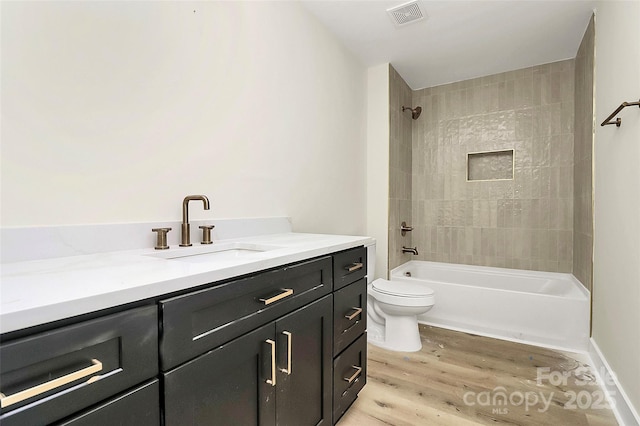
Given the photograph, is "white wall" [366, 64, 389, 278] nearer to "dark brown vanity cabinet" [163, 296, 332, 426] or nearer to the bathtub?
the bathtub

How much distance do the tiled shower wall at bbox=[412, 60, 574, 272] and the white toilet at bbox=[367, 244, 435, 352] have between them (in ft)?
3.15

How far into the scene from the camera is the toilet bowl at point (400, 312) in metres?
2.21

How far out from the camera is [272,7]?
179 cm

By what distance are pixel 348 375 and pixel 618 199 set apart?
65.0 inches

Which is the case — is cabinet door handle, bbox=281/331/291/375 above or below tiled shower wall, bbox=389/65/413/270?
below

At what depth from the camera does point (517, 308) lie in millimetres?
2424

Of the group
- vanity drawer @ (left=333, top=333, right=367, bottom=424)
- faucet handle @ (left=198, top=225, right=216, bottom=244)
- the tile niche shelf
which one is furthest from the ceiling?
vanity drawer @ (left=333, top=333, right=367, bottom=424)

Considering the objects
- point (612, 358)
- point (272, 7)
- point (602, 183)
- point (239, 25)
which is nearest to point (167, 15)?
point (239, 25)

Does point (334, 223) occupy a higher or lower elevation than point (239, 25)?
lower

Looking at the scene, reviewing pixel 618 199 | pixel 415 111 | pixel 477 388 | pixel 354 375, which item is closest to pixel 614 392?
pixel 477 388

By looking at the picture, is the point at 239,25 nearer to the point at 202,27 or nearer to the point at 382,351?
the point at 202,27

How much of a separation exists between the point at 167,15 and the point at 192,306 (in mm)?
1186

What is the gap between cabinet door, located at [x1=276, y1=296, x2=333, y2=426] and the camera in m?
0.98

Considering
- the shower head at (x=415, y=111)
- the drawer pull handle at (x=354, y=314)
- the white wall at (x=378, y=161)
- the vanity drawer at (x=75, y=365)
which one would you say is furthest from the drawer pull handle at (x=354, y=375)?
the shower head at (x=415, y=111)
